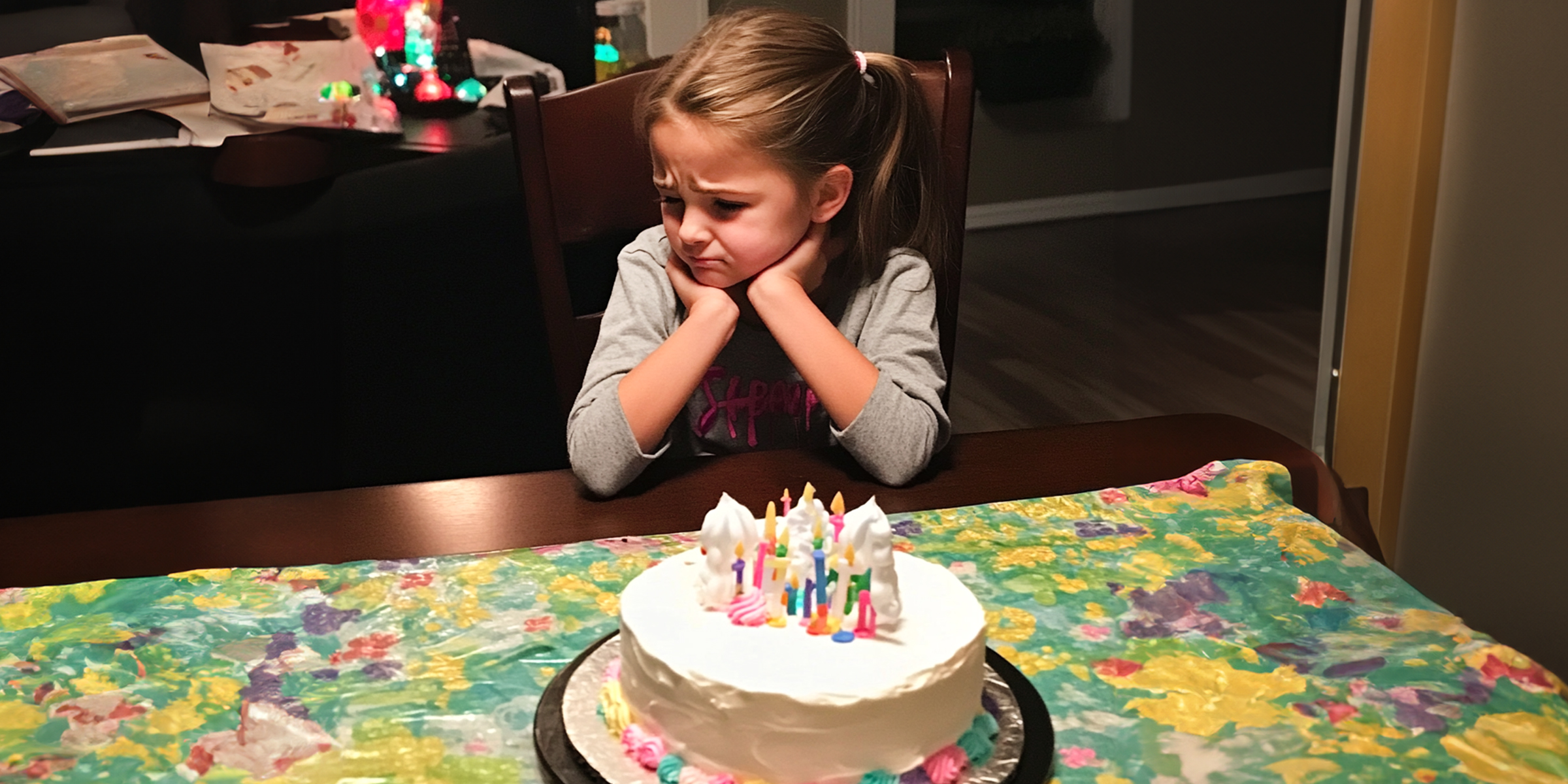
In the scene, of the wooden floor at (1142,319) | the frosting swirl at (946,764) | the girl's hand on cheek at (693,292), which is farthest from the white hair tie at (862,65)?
the wooden floor at (1142,319)

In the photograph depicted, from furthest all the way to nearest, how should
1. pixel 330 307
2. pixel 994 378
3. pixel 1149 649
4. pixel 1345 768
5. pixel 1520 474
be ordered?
pixel 994 378 → pixel 330 307 → pixel 1520 474 → pixel 1149 649 → pixel 1345 768

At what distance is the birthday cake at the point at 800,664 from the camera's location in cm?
82

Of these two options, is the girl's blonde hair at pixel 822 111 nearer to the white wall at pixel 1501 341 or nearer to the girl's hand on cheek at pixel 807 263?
the girl's hand on cheek at pixel 807 263

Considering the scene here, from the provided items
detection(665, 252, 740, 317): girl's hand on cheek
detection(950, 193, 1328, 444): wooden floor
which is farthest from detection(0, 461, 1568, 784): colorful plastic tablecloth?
detection(950, 193, 1328, 444): wooden floor

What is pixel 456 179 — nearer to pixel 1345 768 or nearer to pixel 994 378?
pixel 994 378

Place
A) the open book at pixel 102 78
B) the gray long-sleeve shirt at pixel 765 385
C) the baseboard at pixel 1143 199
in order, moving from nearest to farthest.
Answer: the gray long-sleeve shirt at pixel 765 385 < the open book at pixel 102 78 < the baseboard at pixel 1143 199

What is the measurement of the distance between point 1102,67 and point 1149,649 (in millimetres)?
3052

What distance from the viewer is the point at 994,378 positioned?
330cm

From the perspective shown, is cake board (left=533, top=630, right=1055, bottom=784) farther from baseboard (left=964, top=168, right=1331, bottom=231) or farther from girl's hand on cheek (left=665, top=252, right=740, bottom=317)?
baseboard (left=964, top=168, right=1331, bottom=231)

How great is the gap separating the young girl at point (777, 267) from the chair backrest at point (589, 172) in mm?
58

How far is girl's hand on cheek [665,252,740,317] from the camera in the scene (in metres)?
1.41

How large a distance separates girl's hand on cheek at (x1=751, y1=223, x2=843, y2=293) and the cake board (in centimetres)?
57

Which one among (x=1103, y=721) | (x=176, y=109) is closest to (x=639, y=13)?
(x=176, y=109)

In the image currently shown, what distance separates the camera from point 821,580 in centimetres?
87
